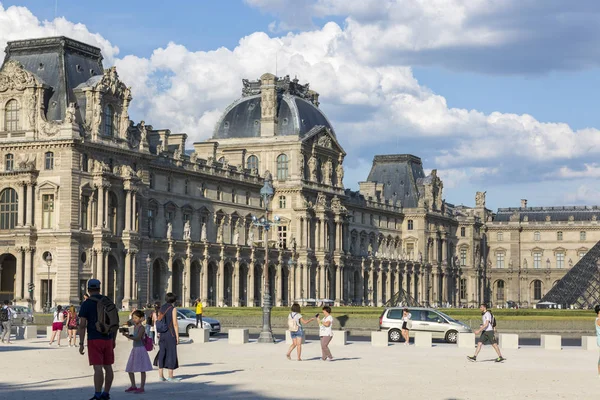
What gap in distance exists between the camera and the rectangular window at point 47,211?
8450 centimetres

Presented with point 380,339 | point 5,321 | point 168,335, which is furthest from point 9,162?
point 168,335

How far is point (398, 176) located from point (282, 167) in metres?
40.9

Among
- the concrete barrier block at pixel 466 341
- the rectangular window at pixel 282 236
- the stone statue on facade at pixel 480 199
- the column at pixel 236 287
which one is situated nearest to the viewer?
the concrete barrier block at pixel 466 341

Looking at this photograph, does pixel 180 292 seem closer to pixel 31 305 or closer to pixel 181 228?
pixel 181 228

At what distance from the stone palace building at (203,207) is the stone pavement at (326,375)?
1429 cm

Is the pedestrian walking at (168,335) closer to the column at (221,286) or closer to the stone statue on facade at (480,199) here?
the column at (221,286)

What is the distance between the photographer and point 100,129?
285 ft

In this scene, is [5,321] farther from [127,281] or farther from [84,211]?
[127,281]

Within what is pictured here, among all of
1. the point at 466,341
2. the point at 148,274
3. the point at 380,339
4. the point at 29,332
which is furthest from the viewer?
the point at 148,274

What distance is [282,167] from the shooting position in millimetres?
121812

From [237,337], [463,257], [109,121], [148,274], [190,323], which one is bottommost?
[237,337]

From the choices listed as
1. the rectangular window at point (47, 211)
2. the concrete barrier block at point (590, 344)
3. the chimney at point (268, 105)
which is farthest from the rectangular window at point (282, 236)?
the concrete barrier block at point (590, 344)

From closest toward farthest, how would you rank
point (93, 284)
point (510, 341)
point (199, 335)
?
point (93, 284)
point (510, 341)
point (199, 335)

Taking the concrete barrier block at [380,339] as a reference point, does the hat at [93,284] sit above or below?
above
